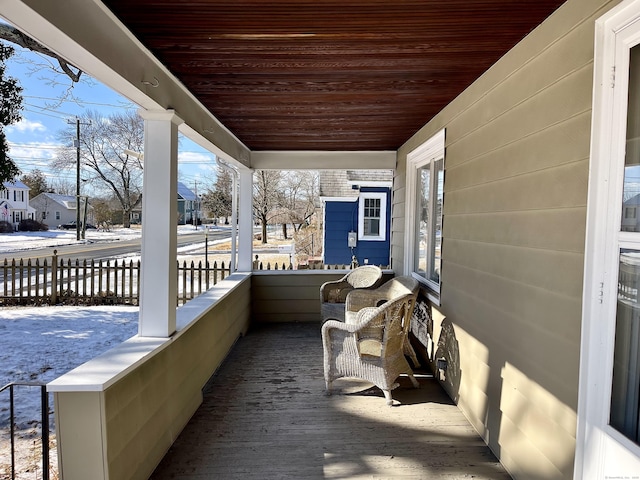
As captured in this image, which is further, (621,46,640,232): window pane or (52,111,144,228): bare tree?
(52,111,144,228): bare tree

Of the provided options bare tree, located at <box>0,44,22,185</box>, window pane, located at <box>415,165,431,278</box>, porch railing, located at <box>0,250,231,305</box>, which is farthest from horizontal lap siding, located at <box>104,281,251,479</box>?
porch railing, located at <box>0,250,231,305</box>

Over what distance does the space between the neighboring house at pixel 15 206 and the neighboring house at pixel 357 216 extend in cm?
698

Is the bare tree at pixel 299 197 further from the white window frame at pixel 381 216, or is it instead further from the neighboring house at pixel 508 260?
the neighboring house at pixel 508 260

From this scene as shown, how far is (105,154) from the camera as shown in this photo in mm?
10500

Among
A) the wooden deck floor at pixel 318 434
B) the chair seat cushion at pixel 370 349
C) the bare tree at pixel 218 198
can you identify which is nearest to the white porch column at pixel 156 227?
the wooden deck floor at pixel 318 434

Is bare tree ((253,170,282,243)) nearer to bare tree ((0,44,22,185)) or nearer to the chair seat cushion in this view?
bare tree ((0,44,22,185))

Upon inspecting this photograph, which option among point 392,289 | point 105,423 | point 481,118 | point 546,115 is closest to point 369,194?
point 392,289

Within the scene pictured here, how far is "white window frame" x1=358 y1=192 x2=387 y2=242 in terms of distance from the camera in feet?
31.8

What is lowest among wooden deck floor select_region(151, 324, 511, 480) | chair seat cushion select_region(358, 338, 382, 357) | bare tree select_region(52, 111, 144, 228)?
wooden deck floor select_region(151, 324, 511, 480)

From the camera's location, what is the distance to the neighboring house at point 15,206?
2.39m

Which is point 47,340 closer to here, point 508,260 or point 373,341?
point 373,341

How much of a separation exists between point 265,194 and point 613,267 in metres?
18.5

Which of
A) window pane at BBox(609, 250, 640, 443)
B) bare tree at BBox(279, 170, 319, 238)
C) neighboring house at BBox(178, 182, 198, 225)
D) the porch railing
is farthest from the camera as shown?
bare tree at BBox(279, 170, 319, 238)

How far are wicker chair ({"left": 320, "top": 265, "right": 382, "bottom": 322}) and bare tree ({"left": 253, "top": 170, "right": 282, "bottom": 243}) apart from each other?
14.5 meters
